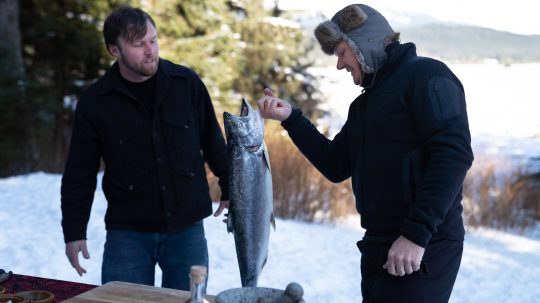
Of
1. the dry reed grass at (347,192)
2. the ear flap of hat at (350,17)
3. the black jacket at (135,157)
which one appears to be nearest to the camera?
the ear flap of hat at (350,17)

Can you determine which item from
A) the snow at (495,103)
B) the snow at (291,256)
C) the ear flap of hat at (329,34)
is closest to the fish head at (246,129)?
the ear flap of hat at (329,34)

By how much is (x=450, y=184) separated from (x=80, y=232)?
1.82 metres

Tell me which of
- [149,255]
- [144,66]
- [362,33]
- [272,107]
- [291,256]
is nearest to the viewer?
[362,33]

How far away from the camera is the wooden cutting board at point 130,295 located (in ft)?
7.88

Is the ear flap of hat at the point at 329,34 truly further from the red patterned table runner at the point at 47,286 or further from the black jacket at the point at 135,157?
the red patterned table runner at the point at 47,286

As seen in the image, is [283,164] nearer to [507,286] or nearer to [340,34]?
[507,286]

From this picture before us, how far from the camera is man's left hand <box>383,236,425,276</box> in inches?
88.7

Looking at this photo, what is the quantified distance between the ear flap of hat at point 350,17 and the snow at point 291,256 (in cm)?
390

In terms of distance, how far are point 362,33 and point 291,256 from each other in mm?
5118

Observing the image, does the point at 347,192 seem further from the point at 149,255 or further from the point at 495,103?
the point at 495,103

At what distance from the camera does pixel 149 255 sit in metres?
3.29

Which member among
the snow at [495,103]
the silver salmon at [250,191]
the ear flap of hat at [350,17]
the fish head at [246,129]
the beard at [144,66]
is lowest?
the silver salmon at [250,191]

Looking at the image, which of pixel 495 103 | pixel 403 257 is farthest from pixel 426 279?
pixel 495 103

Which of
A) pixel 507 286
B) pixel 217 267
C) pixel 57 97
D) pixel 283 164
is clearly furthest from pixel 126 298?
pixel 57 97
